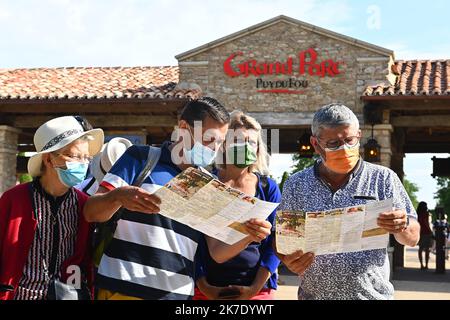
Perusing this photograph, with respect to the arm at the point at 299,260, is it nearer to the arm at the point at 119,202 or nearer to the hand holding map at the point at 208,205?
the hand holding map at the point at 208,205

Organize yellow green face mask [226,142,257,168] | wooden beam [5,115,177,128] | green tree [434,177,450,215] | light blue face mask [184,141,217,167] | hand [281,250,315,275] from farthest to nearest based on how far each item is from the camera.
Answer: green tree [434,177,450,215], wooden beam [5,115,177,128], yellow green face mask [226,142,257,168], light blue face mask [184,141,217,167], hand [281,250,315,275]

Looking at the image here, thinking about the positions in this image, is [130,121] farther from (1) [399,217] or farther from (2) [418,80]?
(1) [399,217]

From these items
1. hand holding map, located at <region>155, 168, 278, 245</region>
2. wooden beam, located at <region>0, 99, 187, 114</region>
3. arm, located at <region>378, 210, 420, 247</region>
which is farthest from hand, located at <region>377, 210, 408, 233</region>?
wooden beam, located at <region>0, 99, 187, 114</region>

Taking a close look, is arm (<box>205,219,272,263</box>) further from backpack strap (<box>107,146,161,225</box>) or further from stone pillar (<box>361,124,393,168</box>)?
stone pillar (<box>361,124,393,168</box>)

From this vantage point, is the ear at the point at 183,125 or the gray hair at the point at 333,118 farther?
the ear at the point at 183,125

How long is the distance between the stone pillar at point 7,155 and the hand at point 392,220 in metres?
13.8

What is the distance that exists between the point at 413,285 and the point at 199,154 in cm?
1073

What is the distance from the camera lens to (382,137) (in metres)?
14.0

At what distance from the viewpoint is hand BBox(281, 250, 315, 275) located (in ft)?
10.2

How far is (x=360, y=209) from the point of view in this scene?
303cm

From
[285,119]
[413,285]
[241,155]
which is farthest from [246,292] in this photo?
[285,119]

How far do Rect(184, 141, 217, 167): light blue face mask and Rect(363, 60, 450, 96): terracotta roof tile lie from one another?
10.8 metres

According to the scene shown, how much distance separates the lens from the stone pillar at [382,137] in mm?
13953

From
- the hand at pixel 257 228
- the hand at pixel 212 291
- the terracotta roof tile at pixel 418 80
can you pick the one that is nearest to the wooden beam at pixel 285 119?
the terracotta roof tile at pixel 418 80
